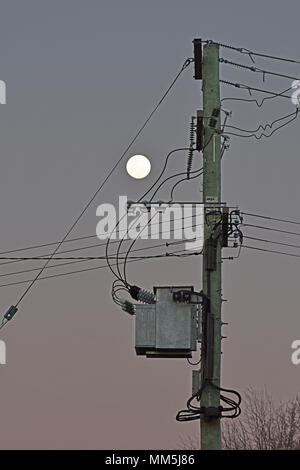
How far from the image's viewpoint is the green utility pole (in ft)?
52.1

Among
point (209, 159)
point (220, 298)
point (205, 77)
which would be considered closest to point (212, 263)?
point (220, 298)

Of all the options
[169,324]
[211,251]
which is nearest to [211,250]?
[211,251]

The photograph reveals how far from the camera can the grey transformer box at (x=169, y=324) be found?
1579 cm

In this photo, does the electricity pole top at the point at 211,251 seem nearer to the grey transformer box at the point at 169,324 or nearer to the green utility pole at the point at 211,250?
the green utility pole at the point at 211,250

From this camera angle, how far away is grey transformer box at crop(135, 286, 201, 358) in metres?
15.8

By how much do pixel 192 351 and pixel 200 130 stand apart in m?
3.30

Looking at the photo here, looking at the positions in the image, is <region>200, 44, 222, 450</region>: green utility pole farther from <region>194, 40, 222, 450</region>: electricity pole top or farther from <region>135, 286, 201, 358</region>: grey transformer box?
<region>135, 286, 201, 358</region>: grey transformer box

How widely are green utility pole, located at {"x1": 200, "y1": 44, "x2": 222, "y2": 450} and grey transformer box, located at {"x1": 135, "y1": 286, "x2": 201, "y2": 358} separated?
23 centimetres

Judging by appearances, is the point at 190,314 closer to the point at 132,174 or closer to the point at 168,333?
the point at 168,333

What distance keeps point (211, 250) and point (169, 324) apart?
4.19ft

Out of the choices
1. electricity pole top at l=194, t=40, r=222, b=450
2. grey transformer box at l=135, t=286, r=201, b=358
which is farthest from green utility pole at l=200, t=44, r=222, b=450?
grey transformer box at l=135, t=286, r=201, b=358

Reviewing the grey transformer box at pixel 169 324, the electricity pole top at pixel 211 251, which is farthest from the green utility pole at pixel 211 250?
the grey transformer box at pixel 169 324

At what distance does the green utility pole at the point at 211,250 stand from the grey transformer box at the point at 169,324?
0.23 metres
